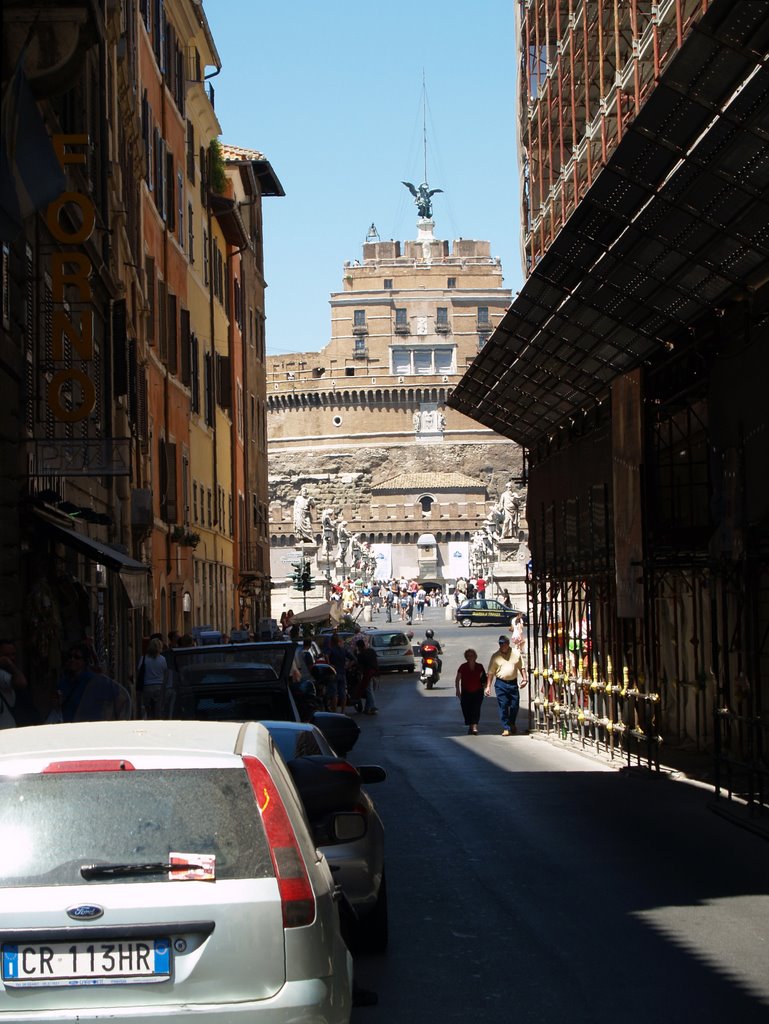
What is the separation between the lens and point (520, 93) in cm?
4034

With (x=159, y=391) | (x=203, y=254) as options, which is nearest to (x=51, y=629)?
(x=159, y=391)

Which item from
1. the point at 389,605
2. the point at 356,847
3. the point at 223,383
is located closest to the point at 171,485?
the point at 223,383

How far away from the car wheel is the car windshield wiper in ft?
12.2

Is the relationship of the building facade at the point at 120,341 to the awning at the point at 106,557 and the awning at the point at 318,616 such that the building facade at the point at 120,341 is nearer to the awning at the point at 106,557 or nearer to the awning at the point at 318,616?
the awning at the point at 106,557

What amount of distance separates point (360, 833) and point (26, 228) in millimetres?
9421

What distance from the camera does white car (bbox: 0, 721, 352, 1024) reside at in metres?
4.67

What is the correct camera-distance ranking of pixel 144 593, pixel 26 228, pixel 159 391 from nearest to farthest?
1. pixel 26 228
2. pixel 144 593
3. pixel 159 391

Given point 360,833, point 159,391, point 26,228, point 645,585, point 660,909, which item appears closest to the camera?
point 360,833

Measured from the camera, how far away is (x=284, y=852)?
486 centimetres

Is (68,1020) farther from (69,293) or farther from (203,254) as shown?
(203,254)

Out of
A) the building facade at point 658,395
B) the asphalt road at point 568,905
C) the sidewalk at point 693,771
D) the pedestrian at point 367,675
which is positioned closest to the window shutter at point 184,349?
the pedestrian at point 367,675

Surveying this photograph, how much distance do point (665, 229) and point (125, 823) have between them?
11.3m

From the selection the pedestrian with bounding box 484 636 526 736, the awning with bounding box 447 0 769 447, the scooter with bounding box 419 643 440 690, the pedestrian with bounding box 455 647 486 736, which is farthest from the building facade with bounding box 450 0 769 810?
the scooter with bounding box 419 643 440 690

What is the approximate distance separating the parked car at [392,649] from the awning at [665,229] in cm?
2873
